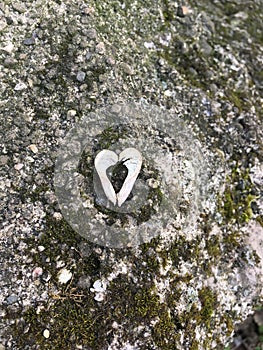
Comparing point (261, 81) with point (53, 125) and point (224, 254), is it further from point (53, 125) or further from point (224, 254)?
point (53, 125)

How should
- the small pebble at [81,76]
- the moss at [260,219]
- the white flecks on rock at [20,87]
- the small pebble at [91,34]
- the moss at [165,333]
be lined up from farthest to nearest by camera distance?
the moss at [260,219], the small pebble at [91,34], the small pebble at [81,76], the white flecks on rock at [20,87], the moss at [165,333]

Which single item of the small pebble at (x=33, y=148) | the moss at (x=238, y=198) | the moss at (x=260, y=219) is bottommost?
the moss at (x=260, y=219)

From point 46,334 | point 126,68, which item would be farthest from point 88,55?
point 46,334

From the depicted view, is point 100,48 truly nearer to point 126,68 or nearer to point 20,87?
point 126,68

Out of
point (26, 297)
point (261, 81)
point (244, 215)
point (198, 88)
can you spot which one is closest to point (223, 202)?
point (244, 215)

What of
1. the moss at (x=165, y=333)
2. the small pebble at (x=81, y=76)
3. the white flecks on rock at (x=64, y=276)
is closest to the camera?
the white flecks on rock at (x=64, y=276)

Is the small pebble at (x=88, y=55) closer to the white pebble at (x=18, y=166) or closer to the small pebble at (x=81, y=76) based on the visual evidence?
the small pebble at (x=81, y=76)

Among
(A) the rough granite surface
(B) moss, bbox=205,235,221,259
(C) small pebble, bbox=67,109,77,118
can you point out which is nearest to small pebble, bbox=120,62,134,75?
(A) the rough granite surface

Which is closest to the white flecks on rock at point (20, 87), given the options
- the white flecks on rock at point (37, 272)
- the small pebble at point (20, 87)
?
the small pebble at point (20, 87)
